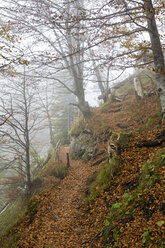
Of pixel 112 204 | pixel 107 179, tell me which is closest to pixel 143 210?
pixel 112 204

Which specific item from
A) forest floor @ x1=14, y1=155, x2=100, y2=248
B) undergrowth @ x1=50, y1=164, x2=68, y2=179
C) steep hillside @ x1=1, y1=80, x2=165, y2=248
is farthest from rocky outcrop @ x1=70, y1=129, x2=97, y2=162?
forest floor @ x1=14, y1=155, x2=100, y2=248

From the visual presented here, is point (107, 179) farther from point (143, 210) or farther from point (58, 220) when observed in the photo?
point (143, 210)

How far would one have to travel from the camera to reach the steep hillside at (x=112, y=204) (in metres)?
2.95

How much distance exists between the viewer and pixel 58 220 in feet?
18.0

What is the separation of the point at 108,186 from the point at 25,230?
3362mm

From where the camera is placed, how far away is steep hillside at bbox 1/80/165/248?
2.95 m

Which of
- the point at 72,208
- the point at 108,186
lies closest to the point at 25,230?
the point at 72,208

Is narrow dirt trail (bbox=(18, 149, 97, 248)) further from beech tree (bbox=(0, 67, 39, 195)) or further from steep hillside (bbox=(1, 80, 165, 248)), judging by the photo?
beech tree (bbox=(0, 67, 39, 195))

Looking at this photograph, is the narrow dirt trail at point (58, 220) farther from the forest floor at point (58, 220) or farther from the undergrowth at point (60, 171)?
the undergrowth at point (60, 171)

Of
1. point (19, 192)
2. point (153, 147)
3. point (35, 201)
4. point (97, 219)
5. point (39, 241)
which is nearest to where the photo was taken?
point (97, 219)

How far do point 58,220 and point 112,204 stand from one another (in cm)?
236

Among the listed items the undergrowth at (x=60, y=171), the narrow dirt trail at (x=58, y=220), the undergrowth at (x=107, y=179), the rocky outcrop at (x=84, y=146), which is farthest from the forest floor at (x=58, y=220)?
the rocky outcrop at (x=84, y=146)

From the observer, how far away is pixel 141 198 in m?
3.34

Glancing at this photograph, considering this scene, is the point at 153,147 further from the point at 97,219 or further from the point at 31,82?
the point at 31,82
